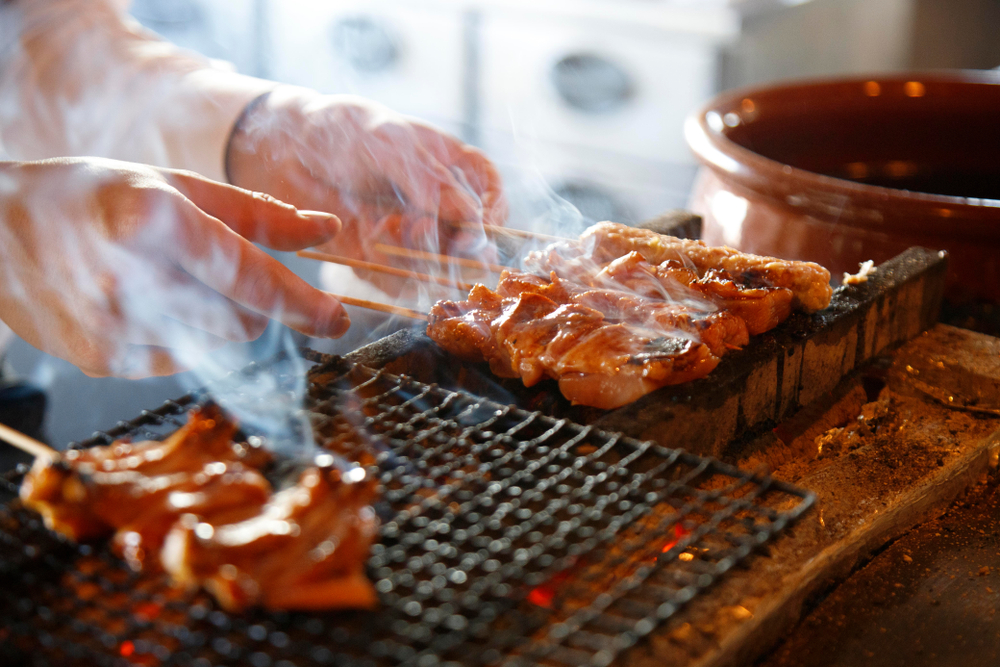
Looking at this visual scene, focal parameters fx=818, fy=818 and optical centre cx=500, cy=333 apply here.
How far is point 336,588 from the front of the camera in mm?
1663

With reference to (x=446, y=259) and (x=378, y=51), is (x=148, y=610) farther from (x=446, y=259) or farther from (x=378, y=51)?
(x=378, y=51)

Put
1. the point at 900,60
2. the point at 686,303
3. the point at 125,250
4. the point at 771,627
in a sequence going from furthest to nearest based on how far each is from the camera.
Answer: the point at 900,60, the point at 686,303, the point at 125,250, the point at 771,627

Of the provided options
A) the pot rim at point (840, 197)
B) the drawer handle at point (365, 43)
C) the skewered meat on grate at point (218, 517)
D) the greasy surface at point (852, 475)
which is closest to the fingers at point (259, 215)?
the skewered meat on grate at point (218, 517)

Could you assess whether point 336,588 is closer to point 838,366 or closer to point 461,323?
point 461,323

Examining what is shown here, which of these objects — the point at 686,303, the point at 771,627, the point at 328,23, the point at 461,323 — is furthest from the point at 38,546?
the point at 328,23

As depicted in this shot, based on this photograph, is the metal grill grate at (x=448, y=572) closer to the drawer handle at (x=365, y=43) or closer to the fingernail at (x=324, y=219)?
the fingernail at (x=324, y=219)

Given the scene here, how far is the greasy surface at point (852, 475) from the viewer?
1.96 metres

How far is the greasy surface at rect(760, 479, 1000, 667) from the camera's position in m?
2.22

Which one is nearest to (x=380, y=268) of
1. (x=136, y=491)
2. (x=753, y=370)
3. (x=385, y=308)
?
(x=385, y=308)

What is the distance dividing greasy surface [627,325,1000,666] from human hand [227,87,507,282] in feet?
5.68

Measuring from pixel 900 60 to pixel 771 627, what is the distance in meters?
11.4

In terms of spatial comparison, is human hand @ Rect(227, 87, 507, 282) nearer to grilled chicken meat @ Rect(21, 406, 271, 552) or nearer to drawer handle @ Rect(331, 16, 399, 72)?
grilled chicken meat @ Rect(21, 406, 271, 552)

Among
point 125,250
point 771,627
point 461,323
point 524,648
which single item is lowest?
point 771,627

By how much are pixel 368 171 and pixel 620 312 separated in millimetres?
1800
